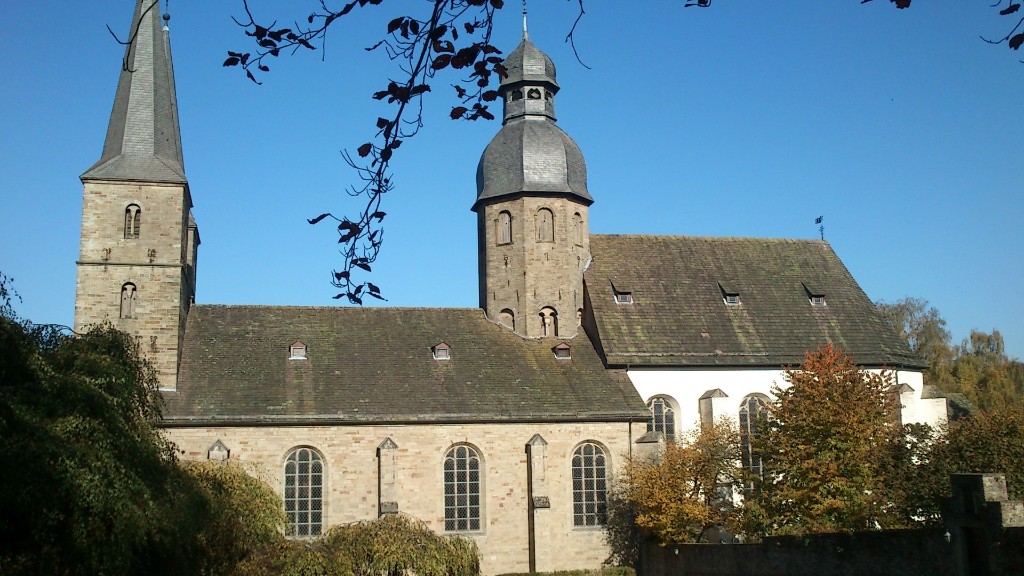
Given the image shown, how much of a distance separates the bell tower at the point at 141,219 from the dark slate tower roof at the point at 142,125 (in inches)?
1.3

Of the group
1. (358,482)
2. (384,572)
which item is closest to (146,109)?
(358,482)

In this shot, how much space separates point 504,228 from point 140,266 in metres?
12.6

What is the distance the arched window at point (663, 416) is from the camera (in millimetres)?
36344

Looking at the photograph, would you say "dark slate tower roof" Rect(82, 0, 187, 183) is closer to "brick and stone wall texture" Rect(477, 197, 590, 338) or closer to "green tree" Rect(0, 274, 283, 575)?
"brick and stone wall texture" Rect(477, 197, 590, 338)

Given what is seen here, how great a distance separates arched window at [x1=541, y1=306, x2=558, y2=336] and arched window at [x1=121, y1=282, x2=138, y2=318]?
13638 millimetres

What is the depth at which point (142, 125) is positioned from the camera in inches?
1350

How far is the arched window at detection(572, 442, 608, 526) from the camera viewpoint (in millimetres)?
33688

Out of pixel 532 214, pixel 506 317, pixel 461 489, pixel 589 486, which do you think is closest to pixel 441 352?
pixel 506 317

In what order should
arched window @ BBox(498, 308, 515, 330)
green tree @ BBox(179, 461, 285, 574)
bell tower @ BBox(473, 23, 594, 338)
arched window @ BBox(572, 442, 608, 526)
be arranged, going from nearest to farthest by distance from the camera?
green tree @ BBox(179, 461, 285, 574)
arched window @ BBox(572, 442, 608, 526)
bell tower @ BBox(473, 23, 594, 338)
arched window @ BBox(498, 308, 515, 330)

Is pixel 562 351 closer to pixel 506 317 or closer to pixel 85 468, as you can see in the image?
pixel 506 317

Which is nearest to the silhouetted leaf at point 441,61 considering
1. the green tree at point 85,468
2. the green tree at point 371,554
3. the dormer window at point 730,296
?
the green tree at point 85,468

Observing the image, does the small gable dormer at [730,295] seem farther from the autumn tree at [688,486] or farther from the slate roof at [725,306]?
the autumn tree at [688,486]

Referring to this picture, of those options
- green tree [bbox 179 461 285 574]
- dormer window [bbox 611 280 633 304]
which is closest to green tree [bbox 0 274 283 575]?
green tree [bbox 179 461 285 574]

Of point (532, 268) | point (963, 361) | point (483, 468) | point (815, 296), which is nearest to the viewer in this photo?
point (483, 468)
